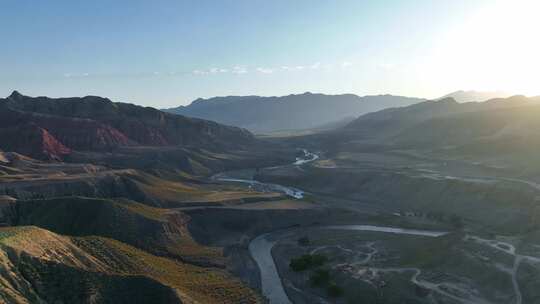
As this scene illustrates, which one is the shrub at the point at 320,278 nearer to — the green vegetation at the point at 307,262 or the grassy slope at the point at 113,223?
the green vegetation at the point at 307,262

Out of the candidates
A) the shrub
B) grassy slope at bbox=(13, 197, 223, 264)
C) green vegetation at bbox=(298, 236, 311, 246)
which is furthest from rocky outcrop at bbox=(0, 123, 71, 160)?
the shrub

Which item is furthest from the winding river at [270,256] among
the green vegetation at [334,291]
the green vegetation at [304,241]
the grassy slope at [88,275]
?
the green vegetation at [334,291]

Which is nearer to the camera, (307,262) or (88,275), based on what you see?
(88,275)

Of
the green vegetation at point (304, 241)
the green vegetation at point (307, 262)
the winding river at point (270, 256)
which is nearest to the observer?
the winding river at point (270, 256)

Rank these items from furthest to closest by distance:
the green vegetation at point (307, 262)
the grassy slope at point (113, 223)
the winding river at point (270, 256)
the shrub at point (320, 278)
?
the grassy slope at point (113, 223)
the green vegetation at point (307, 262)
the shrub at point (320, 278)
the winding river at point (270, 256)

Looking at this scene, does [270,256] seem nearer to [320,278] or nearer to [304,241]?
[304,241]

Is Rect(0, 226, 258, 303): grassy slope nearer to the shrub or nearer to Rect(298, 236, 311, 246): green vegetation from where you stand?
the shrub

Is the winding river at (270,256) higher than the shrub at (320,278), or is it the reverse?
the shrub at (320,278)

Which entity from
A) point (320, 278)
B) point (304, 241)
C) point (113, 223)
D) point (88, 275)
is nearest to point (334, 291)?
point (320, 278)
